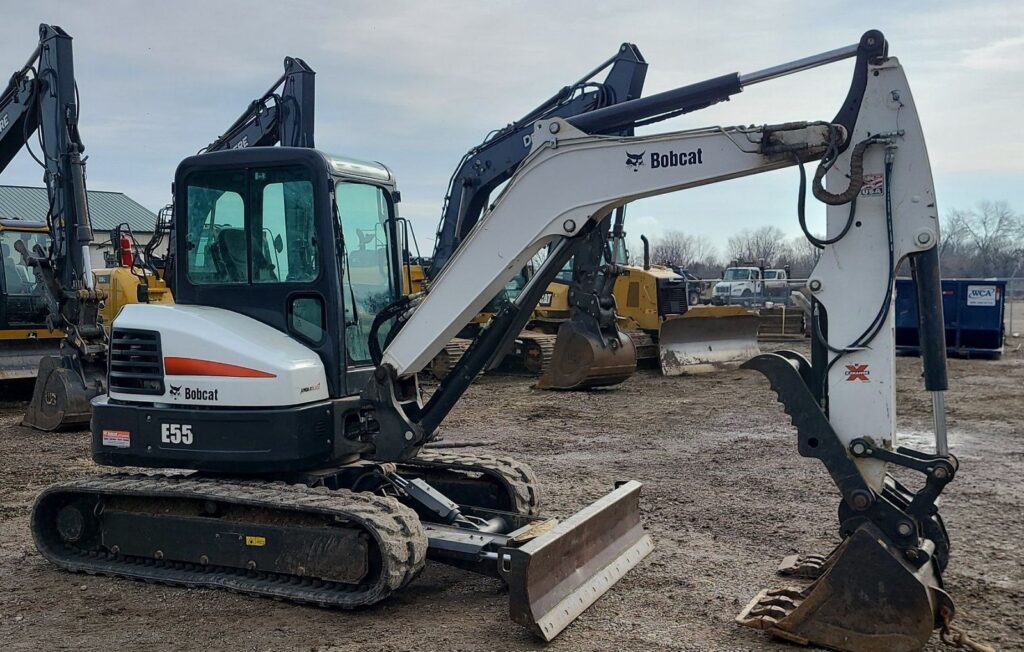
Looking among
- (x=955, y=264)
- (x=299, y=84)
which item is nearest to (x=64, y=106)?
(x=299, y=84)

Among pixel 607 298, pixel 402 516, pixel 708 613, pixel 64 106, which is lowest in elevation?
pixel 708 613

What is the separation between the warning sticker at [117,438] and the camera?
6066 millimetres

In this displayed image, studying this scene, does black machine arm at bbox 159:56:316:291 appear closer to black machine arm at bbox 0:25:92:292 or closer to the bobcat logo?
black machine arm at bbox 0:25:92:292

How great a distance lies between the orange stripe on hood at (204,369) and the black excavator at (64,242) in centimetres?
645

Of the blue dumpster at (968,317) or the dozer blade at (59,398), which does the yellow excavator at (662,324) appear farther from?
the dozer blade at (59,398)

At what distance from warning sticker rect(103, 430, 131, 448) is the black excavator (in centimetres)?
598

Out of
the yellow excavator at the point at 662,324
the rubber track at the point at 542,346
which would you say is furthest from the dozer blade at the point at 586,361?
the yellow excavator at the point at 662,324

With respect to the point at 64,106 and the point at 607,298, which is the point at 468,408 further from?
the point at 64,106

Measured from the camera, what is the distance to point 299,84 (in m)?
11.9

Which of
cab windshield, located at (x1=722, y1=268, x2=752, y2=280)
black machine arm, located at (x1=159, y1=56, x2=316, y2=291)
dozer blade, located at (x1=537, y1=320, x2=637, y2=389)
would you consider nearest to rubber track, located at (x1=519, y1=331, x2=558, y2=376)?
dozer blade, located at (x1=537, y1=320, x2=637, y2=389)

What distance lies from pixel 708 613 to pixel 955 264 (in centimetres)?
6609

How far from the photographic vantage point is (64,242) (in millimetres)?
12062

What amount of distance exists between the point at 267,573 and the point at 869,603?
3.28m

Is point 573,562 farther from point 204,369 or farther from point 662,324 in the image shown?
point 662,324
